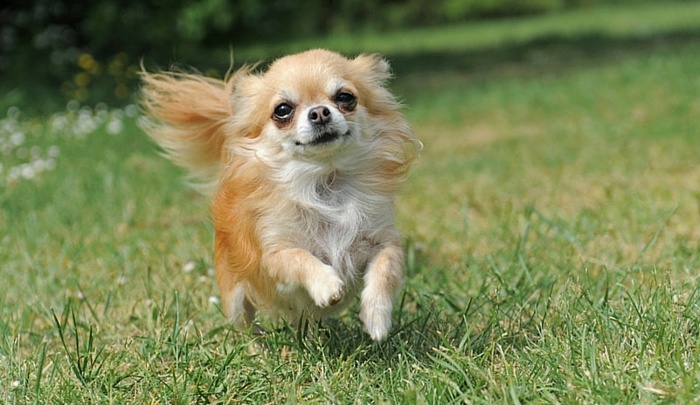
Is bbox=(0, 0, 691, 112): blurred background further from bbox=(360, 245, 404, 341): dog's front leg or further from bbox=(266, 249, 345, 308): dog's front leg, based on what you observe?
bbox=(360, 245, 404, 341): dog's front leg

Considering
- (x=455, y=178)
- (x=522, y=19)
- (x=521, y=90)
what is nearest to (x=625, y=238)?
(x=455, y=178)

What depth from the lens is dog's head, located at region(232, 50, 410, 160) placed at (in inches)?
106

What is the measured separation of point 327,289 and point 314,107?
1.80 feet

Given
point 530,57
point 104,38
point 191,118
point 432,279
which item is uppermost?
point 191,118

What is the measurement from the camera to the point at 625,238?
384 cm

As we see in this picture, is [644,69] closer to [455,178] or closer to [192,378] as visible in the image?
[455,178]

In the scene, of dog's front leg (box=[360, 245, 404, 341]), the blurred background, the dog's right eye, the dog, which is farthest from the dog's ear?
the blurred background

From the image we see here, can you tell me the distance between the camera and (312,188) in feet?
9.30

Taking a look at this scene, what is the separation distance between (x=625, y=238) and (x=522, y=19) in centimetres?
2245

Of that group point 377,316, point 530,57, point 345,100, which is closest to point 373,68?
point 345,100

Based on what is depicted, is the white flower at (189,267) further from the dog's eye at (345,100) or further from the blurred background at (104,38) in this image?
the blurred background at (104,38)

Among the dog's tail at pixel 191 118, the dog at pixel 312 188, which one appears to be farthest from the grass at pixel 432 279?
the dog's tail at pixel 191 118

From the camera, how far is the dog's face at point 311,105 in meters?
2.68

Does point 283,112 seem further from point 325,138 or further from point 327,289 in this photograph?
point 327,289
